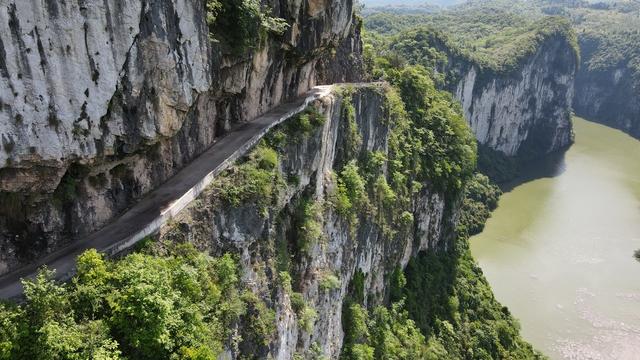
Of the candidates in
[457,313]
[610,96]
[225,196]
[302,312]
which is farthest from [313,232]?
[610,96]

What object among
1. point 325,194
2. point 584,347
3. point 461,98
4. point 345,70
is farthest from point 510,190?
point 325,194

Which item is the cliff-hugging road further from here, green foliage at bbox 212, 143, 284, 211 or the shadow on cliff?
the shadow on cliff

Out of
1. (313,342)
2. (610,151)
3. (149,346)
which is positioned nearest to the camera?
(149,346)

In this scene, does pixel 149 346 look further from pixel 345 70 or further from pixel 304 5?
pixel 345 70

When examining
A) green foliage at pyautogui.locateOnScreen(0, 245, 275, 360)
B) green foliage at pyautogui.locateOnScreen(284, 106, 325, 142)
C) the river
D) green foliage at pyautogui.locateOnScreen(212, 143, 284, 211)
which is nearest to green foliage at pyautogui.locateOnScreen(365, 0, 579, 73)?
the river

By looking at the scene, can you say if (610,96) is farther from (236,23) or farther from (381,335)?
(236,23)

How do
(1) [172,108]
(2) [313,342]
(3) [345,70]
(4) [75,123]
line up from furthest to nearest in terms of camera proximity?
(3) [345,70] → (2) [313,342] → (1) [172,108] → (4) [75,123]
